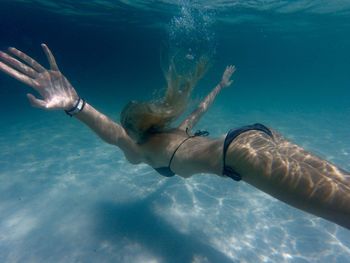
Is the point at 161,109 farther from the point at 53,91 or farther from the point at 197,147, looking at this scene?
the point at 53,91

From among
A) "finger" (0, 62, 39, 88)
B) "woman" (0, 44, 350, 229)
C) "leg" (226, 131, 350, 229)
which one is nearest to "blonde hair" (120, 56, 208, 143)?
"woman" (0, 44, 350, 229)

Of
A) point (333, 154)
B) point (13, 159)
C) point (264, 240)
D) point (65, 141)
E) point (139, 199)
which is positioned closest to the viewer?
point (264, 240)

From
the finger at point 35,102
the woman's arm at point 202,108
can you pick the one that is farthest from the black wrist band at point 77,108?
the woman's arm at point 202,108

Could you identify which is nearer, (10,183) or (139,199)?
(139,199)

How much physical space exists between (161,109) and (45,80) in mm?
1872

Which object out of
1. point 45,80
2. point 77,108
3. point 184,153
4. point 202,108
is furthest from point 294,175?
point 202,108

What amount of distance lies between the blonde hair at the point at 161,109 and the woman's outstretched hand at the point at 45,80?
0.96 m

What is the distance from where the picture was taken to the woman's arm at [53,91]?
4105 millimetres

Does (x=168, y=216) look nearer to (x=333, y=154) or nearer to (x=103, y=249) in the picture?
(x=103, y=249)

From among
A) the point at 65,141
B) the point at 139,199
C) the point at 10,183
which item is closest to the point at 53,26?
the point at 65,141

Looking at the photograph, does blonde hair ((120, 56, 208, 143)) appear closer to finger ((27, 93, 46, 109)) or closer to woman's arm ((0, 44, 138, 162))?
woman's arm ((0, 44, 138, 162))

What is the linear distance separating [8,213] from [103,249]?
2.93 meters

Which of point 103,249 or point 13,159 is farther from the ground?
point 103,249

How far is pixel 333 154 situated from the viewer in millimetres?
11953
